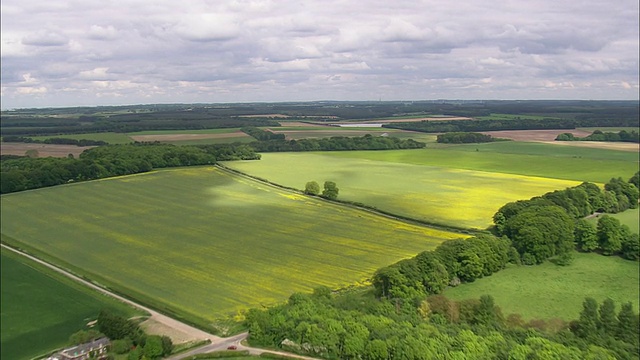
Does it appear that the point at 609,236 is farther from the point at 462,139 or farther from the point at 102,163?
the point at 462,139

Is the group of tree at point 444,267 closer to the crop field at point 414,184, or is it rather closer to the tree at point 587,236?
the tree at point 587,236

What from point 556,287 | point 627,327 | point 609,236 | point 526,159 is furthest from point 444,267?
point 526,159

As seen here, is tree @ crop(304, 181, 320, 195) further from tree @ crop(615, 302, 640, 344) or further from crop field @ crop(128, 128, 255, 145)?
crop field @ crop(128, 128, 255, 145)

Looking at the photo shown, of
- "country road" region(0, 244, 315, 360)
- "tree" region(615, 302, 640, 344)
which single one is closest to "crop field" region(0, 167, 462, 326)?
"country road" region(0, 244, 315, 360)

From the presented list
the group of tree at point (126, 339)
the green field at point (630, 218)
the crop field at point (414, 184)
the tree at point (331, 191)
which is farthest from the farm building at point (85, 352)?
the green field at point (630, 218)

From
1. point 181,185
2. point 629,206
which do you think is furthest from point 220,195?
point 629,206

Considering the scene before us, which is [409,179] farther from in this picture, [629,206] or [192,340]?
[192,340]
